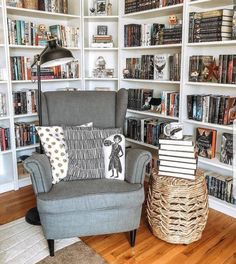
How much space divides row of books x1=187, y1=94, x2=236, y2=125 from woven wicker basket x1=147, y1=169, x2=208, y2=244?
58cm

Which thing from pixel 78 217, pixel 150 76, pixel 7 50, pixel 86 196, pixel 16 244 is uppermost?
pixel 7 50

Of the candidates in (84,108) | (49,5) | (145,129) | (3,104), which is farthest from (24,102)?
(145,129)

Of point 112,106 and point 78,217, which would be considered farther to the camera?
point 112,106

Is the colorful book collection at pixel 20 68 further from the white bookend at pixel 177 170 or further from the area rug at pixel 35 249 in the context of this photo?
the white bookend at pixel 177 170

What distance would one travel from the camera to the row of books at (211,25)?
2279mm

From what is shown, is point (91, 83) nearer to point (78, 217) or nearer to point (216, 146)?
point (216, 146)

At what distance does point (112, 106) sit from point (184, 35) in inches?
33.7

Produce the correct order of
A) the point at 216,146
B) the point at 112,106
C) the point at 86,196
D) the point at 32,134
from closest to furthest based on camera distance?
the point at 86,196 < the point at 112,106 < the point at 216,146 < the point at 32,134

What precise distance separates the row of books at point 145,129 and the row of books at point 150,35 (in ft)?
2.51

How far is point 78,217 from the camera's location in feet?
6.07

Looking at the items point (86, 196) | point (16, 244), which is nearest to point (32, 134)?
point (16, 244)

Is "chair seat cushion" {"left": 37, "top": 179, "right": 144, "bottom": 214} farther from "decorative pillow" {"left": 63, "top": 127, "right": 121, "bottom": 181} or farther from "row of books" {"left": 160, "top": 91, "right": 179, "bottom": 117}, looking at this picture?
"row of books" {"left": 160, "top": 91, "right": 179, "bottom": 117}

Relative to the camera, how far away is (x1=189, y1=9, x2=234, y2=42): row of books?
7.48 feet

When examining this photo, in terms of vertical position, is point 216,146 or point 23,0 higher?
point 23,0
